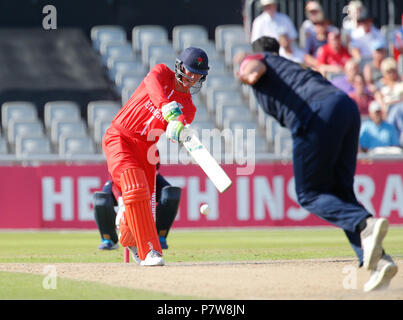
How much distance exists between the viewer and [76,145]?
17.2 metres

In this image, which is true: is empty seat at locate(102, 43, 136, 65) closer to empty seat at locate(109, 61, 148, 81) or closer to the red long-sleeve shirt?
empty seat at locate(109, 61, 148, 81)

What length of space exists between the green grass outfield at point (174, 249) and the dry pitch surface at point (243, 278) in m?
0.35

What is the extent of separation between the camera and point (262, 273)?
843 centimetres

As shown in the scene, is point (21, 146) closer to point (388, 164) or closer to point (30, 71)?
point (30, 71)

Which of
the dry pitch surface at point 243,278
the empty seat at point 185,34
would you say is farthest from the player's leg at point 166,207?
the empty seat at point 185,34

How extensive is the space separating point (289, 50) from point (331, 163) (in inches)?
430

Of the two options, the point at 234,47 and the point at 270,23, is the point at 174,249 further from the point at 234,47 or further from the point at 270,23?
the point at 234,47

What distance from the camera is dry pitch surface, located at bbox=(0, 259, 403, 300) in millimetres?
7035

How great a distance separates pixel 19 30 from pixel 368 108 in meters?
8.36

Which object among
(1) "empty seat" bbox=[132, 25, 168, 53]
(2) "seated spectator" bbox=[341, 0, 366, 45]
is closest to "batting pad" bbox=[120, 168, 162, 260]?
(2) "seated spectator" bbox=[341, 0, 366, 45]

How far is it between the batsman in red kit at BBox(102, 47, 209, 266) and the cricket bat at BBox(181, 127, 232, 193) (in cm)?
47

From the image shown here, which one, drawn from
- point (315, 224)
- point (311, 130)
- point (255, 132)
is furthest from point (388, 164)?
point (311, 130)

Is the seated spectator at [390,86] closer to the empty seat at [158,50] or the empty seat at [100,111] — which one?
the empty seat at [158,50]

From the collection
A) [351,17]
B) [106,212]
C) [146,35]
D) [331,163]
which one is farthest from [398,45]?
[331,163]
